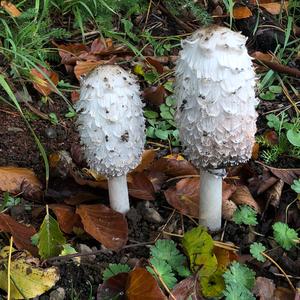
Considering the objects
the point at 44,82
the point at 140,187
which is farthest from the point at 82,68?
the point at 140,187

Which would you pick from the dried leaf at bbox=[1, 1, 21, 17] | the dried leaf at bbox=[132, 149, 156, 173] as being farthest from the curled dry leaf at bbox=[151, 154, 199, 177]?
the dried leaf at bbox=[1, 1, 21, 17]

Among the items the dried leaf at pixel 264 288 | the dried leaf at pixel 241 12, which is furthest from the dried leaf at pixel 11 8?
the dried leaf at pixel 264 288

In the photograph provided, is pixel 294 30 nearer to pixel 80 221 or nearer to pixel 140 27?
pixel 140 27

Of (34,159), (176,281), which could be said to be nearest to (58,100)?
(34,159)

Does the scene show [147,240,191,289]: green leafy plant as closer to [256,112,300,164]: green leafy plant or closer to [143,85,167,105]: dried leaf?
[256,112,300,164]: green leafy plant

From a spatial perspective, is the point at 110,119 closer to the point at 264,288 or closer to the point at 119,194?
the point at 119,194

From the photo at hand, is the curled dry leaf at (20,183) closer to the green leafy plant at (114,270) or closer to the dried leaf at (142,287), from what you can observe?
the green leafy plant at (114,270)
